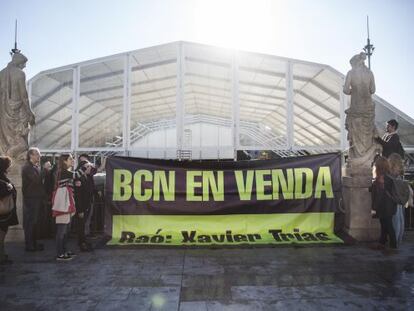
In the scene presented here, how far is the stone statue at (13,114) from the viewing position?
6.94 metres

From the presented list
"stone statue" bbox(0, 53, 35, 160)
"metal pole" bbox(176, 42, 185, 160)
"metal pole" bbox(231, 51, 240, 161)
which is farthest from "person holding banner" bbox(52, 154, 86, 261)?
"metal pole" bbox(231, 51, 240, 161)

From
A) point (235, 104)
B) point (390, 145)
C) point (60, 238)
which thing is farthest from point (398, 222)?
point (235, 104)

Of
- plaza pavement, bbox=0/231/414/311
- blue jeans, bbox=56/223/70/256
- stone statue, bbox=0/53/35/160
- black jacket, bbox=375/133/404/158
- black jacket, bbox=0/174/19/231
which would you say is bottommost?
plaza pavement, bbox=0/231/414/311

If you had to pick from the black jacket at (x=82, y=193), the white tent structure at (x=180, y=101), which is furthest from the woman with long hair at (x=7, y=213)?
the white tent structure at (x=180, y=101)

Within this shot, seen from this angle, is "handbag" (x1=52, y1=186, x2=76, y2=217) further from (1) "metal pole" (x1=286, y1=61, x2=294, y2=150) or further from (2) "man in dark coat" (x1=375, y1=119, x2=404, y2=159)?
(1) "metal pole" (x1=286, y1=61, x2=294, y2=150)

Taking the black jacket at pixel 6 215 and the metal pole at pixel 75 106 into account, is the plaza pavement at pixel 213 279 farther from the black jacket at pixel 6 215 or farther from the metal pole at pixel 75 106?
the metal pole at pixel 75 106

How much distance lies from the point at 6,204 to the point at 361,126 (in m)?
7.03

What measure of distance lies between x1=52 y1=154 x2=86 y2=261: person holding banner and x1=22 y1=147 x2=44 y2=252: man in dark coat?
0.86 metres

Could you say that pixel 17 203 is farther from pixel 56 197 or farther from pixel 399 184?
pixel 399 184

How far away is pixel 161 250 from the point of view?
5.99 metres

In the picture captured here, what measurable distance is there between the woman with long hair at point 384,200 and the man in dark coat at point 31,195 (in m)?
6.47

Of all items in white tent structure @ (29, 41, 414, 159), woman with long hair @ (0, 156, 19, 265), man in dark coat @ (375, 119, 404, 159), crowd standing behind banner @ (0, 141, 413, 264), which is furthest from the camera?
white tent structure @ (29, 41, 414, 159)

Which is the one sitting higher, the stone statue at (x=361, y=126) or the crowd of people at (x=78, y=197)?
the stone statue at (x=361, y=126)

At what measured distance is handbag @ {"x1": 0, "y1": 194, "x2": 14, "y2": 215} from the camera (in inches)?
206
